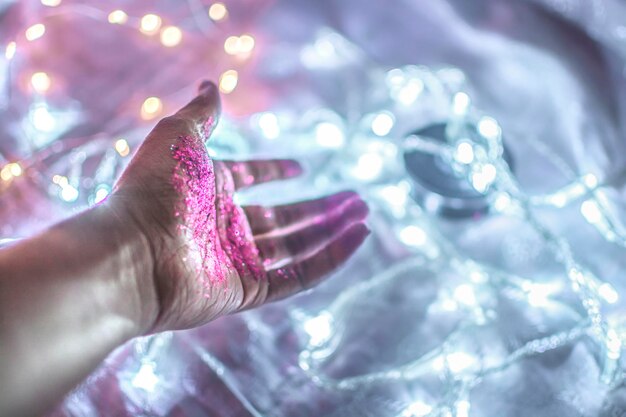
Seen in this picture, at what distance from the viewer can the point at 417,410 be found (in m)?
0.93

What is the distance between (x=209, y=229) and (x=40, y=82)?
0.64 metres

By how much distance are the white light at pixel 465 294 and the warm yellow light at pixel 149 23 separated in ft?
2.59

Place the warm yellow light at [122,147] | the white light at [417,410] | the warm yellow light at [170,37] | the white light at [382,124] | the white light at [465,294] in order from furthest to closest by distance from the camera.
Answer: the warm yellow light at [170,37] → the white light at [382,124] → the warm yellow light at [122,147] → the white light at [465,294] → the white light at [417,410]

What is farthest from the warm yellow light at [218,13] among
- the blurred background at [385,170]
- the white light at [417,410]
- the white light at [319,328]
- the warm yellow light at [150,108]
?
the white light at [417,410]

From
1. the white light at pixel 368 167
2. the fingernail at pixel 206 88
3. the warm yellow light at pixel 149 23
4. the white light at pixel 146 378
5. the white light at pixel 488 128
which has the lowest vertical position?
the white light at pixel 146 378

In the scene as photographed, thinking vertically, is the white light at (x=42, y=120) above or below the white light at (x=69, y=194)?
above

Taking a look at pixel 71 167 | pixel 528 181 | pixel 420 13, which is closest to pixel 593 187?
pixel 528 181

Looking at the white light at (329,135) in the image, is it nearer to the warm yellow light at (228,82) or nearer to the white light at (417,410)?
the warm yellow light at (228,82)

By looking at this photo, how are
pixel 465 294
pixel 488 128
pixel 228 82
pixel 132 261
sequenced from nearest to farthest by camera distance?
pixel 132 261, pixel 465 294, pixel 488 128, pixel 228 82

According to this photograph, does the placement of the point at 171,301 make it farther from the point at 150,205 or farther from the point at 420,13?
the point at 420,13

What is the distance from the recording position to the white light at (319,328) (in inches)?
38.8

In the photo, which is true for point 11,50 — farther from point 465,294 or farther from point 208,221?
point 465,294

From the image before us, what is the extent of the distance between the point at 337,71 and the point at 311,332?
59 centimetres

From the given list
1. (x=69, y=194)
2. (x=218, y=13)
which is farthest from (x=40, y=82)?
(x=218, y=13)
